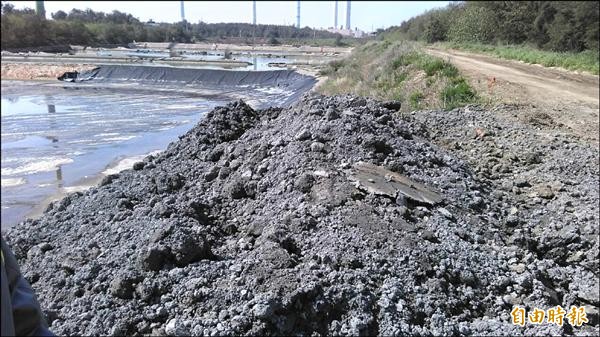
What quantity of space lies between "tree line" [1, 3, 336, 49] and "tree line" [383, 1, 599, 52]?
8.15 meters

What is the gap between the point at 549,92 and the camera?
13.5m

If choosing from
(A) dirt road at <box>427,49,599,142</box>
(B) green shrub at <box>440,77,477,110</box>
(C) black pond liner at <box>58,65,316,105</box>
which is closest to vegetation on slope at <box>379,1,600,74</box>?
(A) dirt road at <box>427,49,599,142</box>

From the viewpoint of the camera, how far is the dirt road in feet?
34.5

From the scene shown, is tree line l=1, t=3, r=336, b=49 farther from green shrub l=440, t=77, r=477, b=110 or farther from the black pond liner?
green shrub l=440, t=77, r=477, b=110

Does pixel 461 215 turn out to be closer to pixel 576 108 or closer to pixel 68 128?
pixel 576 108

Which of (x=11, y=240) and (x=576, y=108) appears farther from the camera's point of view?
(x=576, y=108)

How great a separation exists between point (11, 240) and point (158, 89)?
2461cm

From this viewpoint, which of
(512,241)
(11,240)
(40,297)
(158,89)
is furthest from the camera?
(158,89)

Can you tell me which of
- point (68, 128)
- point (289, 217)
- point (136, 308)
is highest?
point (289, 217)

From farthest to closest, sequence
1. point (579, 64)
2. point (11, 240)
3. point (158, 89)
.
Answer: point (158, 89), point (579, 64), point (11, 240)

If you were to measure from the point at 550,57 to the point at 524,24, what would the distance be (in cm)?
695

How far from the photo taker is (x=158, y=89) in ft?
96.2

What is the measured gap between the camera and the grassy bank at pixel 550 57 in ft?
60.3

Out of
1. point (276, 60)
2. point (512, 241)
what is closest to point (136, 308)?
point (512, 241)
